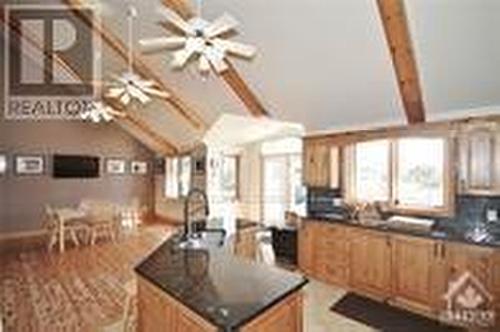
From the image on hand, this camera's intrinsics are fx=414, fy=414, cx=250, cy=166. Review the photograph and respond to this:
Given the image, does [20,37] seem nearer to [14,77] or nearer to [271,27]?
[14,77]

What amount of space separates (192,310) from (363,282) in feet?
11.8

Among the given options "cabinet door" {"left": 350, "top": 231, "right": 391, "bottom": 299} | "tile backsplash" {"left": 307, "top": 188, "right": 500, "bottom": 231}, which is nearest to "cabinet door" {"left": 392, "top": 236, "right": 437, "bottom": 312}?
"cabinet door" {"left": 350, "top": 231, "right": 391, "bottom": 299}

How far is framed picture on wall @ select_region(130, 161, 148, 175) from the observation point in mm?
11328

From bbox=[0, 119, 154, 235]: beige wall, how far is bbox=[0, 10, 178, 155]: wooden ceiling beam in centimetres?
74

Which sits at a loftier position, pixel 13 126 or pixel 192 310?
pixel 13 126

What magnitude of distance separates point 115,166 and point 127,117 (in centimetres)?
150

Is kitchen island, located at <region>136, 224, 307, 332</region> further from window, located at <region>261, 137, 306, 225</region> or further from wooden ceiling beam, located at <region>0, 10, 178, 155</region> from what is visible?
wooden ceiling beam, located at <region>0, 10, 178, 155</region>

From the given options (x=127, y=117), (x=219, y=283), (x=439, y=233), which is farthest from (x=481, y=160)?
(x=127, y=117)

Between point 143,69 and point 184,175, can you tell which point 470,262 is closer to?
point 143,69

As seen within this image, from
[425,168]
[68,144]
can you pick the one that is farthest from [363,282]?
[68,144]

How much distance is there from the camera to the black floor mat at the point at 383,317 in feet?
13.7

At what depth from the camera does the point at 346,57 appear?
168 inches

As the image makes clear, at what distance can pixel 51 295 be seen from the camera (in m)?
5.20

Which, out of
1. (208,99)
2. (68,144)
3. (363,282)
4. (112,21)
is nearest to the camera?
(363,282)
